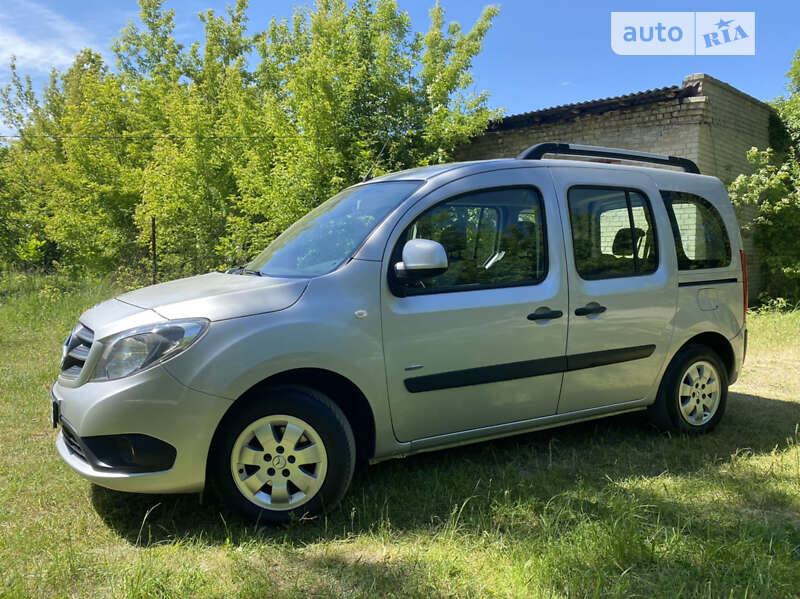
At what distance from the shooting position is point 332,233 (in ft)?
12.5

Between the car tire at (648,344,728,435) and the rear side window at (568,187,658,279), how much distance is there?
0.79 m

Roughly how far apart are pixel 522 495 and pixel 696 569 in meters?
1.01

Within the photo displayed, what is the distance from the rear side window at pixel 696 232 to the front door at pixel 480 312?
114 centimetres

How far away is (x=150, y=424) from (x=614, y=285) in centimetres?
290

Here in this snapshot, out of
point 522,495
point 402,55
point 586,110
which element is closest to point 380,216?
point 522,495

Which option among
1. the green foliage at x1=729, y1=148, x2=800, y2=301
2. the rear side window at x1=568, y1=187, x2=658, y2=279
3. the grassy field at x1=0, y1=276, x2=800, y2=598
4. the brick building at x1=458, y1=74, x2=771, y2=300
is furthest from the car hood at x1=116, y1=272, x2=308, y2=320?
the green foliage at x1=729, y1=148, x2=800, y2=301

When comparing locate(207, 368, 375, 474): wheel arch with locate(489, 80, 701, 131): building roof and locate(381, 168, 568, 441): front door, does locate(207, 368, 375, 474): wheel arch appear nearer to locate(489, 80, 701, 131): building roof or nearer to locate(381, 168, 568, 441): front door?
locate(381, 168, 568, 441): front door

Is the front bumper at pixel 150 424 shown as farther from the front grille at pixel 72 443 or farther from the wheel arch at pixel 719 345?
the wheel arch at pixel 719 345

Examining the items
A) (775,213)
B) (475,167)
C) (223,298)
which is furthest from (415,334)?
(775,213)

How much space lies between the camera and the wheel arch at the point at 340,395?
312cm

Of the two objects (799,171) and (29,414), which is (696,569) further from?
(799,171)

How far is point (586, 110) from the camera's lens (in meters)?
12.6

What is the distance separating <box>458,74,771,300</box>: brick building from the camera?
1154 cm

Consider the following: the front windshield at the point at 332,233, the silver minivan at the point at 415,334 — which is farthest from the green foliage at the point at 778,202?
the front windshield at the point at 332,233
